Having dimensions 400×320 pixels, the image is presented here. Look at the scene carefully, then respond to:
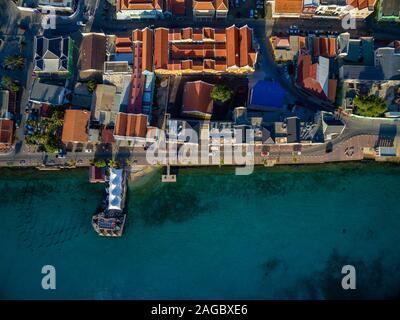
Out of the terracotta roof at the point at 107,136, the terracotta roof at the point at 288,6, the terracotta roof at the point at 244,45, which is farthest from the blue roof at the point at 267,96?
the terracotta roof at the point at 107,136

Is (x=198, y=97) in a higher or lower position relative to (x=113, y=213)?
higher

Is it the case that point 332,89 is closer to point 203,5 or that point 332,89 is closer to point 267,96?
point 267,96

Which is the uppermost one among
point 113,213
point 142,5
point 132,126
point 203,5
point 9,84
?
point 203,5

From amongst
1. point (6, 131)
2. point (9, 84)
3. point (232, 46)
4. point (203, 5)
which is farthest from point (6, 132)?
point (232, 46)

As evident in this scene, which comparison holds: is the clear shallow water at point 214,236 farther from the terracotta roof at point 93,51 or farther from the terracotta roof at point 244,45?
the terracotta roof at point 244,45

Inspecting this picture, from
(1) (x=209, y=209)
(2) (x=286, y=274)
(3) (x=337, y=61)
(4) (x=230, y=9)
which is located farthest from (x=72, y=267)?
(3) (x=337, y=61)

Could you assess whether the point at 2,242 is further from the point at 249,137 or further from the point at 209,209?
the point at 249,137

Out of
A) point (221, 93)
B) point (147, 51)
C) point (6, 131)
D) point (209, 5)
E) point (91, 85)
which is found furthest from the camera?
point (91, 85)
